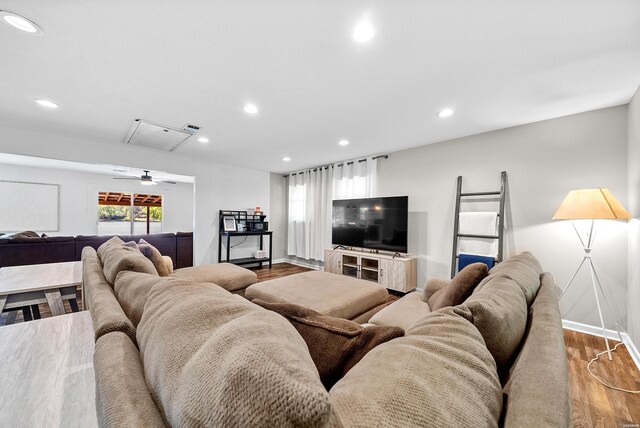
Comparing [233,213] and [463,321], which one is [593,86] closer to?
[463,321]

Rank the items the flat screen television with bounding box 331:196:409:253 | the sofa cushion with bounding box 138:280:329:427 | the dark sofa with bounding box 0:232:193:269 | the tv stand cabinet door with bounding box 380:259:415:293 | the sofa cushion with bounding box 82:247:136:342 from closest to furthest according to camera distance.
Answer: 1. the sofa cushion with bounding box 138:280:329:427
2. the sofa cushion with bounding box 82:247:136:342
3. the dark sofa with bounding box 0:232:193:269
4. the tv stand cabinet door with bounding box 380:259:415:293
5. the flat screen television with bounding box 331:196:409:253

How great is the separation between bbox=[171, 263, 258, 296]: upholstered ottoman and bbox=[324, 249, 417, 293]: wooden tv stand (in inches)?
68.3

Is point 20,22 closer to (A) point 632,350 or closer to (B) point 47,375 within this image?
(B) point 47,375

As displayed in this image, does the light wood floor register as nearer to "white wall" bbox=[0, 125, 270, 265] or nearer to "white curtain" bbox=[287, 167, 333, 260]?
"white curtain" bbox=[287, 167, 333, 260]

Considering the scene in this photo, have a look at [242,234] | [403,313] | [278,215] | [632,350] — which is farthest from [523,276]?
[278,215]

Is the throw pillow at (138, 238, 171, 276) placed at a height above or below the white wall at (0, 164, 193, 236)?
below

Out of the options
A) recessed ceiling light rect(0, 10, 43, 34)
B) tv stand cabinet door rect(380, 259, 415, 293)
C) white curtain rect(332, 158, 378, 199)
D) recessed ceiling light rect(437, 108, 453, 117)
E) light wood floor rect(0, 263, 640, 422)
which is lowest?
light wood floor rect(0, 263, 640, 422)

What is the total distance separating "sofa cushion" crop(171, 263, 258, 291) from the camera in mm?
2730

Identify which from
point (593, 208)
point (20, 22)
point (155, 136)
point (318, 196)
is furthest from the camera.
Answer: point (318, 196)

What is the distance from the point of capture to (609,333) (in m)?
2.38

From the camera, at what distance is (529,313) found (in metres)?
1.07

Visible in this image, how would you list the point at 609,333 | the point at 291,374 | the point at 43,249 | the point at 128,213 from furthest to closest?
the point at 128,213
the point at 43,249
the point at 609,333
the point at 291,374

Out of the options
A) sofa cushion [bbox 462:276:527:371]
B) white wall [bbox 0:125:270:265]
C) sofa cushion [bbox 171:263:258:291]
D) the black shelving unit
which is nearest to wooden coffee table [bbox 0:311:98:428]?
sofa cushion [bbox 462:276:527:371]

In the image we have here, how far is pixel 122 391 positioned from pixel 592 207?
3169mm
